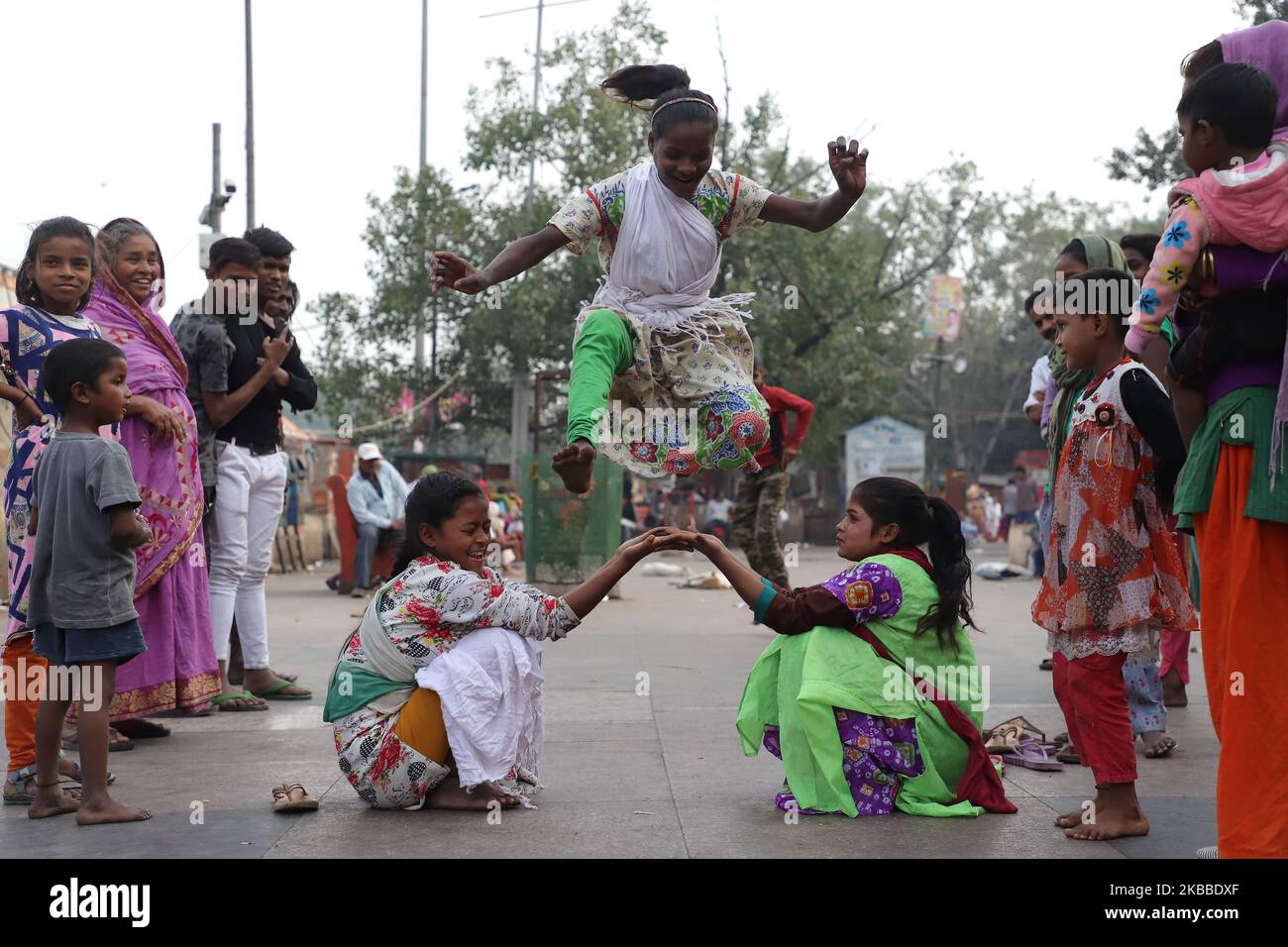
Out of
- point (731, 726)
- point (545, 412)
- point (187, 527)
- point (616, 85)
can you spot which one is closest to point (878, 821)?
point (731, 726)

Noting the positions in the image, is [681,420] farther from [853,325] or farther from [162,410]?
[853,325]

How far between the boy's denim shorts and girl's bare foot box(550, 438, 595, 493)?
1.50 m

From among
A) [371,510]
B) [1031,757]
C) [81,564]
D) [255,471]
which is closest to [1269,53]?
[1031,757]

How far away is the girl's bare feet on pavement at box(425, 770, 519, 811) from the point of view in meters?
4.04

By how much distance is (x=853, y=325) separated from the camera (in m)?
26.9

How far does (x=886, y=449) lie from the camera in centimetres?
2748

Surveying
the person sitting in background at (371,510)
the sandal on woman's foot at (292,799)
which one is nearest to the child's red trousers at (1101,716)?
the sandal on woman's foot at (292,799)

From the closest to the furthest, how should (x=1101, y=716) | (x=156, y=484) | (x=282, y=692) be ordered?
1. (x=1101, y=716)
2. (x=156, y=484)
3. (x=282, y=692)

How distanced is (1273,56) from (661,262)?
182cm

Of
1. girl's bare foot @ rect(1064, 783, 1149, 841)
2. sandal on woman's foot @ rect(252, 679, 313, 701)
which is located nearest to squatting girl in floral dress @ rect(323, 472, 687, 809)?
girl's bare foot @ rect(1064, 783, 1149, 841)

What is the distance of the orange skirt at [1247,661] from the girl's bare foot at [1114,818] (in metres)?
0.52

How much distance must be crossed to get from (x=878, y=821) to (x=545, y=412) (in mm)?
22730

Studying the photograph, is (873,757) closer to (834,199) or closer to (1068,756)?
(1068,756)
